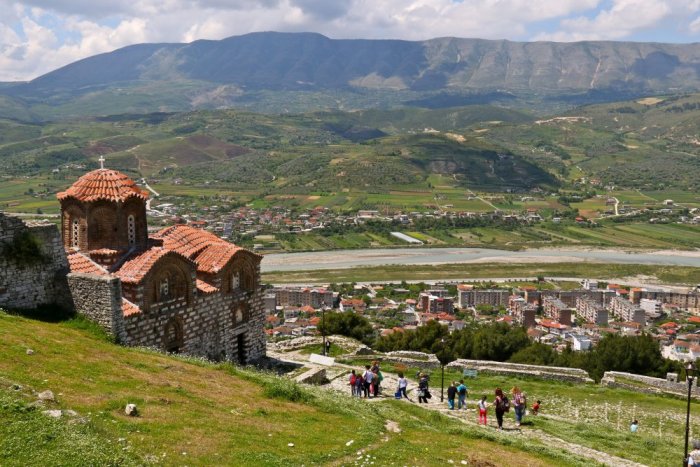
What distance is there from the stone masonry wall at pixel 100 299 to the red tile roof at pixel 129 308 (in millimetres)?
553

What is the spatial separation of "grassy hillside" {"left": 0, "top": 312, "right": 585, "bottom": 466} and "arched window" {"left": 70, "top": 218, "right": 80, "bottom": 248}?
15.3 feet

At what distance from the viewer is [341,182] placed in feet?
584

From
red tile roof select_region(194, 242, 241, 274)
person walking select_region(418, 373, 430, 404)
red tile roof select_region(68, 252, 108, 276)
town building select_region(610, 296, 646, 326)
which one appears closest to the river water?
town building select_region(610, 296, 646, 326)

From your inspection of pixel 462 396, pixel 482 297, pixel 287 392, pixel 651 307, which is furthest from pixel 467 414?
pixel 651 307

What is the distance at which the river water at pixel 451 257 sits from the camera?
→ 328 feet

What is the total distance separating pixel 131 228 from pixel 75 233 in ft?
6.12

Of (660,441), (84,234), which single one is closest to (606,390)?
(660,441)

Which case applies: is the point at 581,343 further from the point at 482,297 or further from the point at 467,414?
the point at 467,414

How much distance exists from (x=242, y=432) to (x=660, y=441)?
12569 mm

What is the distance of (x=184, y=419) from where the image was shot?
11539 mm

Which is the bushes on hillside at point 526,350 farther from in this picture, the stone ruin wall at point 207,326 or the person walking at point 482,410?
the person walking at point 482,410


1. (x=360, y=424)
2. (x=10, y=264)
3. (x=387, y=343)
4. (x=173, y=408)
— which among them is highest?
(x=10, y=264)

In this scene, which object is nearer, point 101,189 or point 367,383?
point 367,383

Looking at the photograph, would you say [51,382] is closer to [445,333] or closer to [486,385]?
[486,385]
